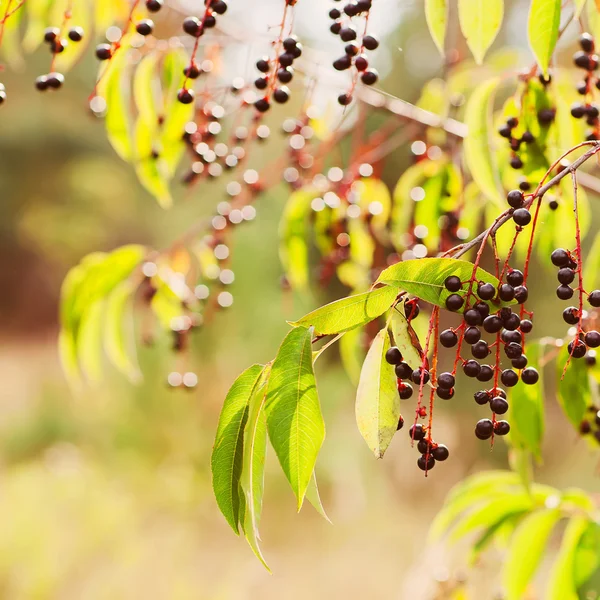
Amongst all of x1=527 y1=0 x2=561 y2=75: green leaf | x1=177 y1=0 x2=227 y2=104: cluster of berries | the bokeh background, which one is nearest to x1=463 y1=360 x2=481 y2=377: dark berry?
x1=527 y1=0 x2=561 y2=75: green leaf

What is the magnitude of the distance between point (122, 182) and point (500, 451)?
13.8ft

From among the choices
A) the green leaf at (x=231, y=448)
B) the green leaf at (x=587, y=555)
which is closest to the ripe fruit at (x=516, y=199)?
the green leaf at (x=231, y=448)

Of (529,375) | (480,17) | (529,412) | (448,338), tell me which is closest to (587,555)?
(529,412)

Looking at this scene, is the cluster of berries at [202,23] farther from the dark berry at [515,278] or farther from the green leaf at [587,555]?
the green leaf at [587,555]

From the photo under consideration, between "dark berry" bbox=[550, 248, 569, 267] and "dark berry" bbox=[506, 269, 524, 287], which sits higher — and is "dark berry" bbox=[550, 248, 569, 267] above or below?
above

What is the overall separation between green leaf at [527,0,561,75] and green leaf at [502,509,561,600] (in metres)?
0.62

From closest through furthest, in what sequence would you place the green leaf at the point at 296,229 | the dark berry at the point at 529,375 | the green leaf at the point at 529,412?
the dark berry at the point at 529,375
the green leaf at the point at 529,412
the green leaf at the point at 296,229

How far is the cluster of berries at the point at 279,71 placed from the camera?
672mm

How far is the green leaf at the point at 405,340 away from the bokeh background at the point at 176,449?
2.90 metres

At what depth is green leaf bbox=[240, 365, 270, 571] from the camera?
50 centimetres

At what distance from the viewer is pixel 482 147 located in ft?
2.53

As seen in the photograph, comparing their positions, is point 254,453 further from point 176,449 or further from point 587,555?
point 176,449

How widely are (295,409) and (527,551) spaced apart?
2.09ft

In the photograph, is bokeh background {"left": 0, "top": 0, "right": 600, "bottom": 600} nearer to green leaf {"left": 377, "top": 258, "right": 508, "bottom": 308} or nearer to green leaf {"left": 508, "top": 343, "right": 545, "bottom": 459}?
green leaf {"left": 508, "top": 343, "right": 545, "bottom": 459}
